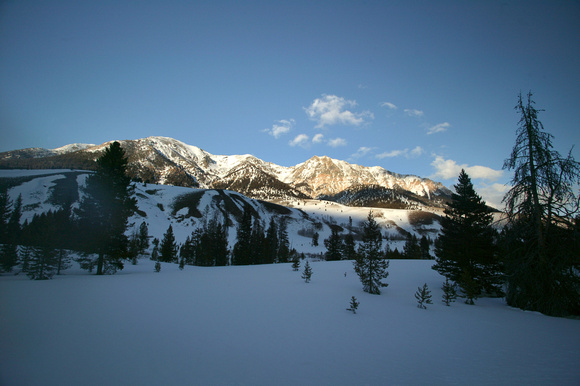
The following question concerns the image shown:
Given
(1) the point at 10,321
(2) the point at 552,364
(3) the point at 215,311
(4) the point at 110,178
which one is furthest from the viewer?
(4) the point at 110,178

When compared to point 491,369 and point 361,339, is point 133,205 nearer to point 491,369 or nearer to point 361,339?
point 361,339

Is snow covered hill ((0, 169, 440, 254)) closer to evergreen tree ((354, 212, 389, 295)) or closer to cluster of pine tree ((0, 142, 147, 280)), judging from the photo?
cluster of pine tree ((0, 142, 147, 280))

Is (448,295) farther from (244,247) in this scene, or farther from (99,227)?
(244,247)

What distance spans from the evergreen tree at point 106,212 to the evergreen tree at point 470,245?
28324 millimetres

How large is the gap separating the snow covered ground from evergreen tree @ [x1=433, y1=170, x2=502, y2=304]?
652 cm

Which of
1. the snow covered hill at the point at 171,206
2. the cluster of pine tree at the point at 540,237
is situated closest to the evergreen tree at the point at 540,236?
the cluster of pine tree at the point at 540,237

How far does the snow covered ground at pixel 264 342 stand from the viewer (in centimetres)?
496

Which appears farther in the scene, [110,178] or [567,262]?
[110,178]

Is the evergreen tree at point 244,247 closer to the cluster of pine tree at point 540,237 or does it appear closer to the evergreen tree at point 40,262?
the evergreen tree at point 40,262

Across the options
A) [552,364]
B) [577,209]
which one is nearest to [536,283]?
[577,209]

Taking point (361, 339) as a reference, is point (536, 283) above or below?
above

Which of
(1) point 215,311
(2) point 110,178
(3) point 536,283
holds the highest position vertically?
(2) point 110,178

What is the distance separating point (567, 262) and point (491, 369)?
1031cm

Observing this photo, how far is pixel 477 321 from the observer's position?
33.7 feet
